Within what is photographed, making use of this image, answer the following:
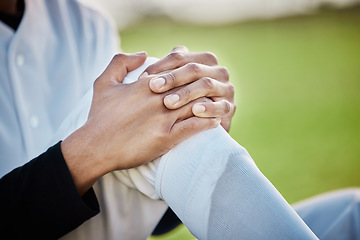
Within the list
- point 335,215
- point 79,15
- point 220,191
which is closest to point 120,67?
point 220,191

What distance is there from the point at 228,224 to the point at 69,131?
38cm

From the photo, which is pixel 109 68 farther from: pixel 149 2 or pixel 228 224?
pixel 149 2

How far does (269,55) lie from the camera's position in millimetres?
8109

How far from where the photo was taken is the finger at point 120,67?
0.76 m

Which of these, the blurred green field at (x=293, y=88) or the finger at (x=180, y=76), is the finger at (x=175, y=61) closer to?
the finger at (x=180, y=76)

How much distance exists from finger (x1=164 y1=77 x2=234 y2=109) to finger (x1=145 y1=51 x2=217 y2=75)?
7 centimetres

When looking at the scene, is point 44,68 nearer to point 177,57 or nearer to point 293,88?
point 177,57

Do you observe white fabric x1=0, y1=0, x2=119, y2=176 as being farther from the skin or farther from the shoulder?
the skin

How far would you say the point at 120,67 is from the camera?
773 mm

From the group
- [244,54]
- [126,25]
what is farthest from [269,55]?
[126,25]

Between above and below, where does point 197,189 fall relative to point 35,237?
above

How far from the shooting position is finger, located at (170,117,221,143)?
2.25 feet

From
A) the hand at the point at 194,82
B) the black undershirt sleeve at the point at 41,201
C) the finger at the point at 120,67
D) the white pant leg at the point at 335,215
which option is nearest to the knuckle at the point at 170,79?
the hand at the point at 194,82

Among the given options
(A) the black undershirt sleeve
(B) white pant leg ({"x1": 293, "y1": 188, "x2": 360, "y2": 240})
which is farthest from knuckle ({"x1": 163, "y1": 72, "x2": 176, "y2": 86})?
(B) white pant leg ({"x1": 293, "y1": 188, "x2": 360, "y2": 240})
